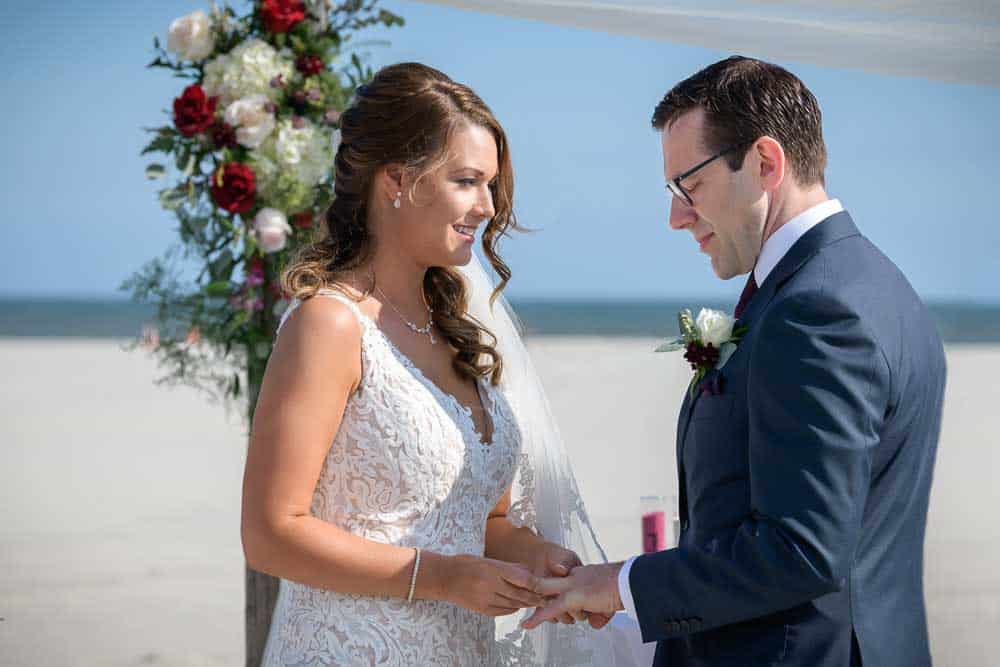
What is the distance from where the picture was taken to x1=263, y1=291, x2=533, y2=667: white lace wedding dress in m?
2.74

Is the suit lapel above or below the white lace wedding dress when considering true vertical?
above

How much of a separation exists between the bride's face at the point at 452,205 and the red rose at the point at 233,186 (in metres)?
1.19

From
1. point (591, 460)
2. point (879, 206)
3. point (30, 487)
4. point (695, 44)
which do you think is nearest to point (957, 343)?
point (879, 206)

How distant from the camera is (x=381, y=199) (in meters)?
2.97

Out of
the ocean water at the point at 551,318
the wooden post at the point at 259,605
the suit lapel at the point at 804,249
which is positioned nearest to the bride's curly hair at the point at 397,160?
the suit lapel at the point at 804,249

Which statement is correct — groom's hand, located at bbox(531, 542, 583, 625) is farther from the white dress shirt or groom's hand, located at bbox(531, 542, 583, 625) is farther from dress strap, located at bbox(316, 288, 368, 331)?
dress strap, located at bbox(316, 288, 368, 331)

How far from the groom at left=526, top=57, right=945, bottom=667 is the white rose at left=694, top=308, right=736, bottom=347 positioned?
56 millimetres

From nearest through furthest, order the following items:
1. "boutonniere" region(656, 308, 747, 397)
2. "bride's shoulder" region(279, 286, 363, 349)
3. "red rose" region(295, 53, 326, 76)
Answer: "boutonniere" region(656, 308, 747, 397), "bride's shoulder" region(279, 286, 363, 349), "red rose" region(295, 53, 326, 76)

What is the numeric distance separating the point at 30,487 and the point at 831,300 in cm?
1148

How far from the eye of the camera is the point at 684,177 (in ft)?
8.14

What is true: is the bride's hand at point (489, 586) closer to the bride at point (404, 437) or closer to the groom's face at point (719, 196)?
the bride at point (404, 437)

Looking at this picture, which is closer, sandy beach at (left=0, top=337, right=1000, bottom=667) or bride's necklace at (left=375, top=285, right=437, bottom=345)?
bride's necklace at (left=375, top=285, right=437, bottom=345)

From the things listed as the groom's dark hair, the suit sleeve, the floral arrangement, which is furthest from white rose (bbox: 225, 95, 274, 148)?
the suit sleeve

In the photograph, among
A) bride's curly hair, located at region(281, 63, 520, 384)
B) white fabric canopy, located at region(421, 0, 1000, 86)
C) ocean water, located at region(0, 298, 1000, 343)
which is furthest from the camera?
ocean water, located at region(0, 298, 1000, 343)
